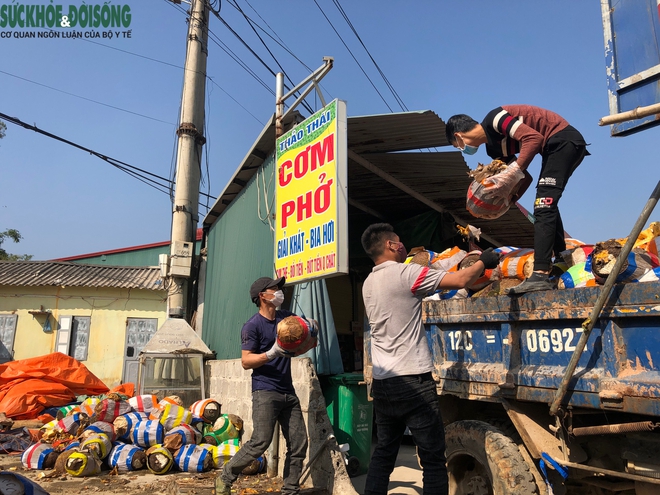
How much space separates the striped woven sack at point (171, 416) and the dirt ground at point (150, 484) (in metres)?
0.62

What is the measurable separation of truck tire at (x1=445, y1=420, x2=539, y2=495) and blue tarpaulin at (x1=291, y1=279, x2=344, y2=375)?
253 centimetres

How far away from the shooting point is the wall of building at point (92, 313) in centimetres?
1586

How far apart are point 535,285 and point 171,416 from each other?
5113 millimetres

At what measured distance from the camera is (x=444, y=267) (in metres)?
4.58

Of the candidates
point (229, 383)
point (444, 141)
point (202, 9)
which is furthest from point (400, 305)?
point (202, 9)

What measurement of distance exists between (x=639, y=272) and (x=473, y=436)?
4.77 feet

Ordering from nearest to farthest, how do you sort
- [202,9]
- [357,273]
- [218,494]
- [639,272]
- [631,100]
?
[639,272]
[631,100]
[218,494]
[357,273]
[202,9]

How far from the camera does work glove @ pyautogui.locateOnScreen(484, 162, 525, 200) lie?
350 centimetres

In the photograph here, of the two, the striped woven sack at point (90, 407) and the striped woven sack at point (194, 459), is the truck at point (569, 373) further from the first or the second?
the striped woven sack at point (90, 407)

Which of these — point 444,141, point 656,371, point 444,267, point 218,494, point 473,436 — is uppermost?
point 444,141

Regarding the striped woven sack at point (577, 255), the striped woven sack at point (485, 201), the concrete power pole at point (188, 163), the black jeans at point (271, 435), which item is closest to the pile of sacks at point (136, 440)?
the black jeans at point (271, 435)

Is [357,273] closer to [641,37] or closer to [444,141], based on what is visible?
[444,141]

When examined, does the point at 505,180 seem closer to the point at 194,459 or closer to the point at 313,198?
the point at 313,198

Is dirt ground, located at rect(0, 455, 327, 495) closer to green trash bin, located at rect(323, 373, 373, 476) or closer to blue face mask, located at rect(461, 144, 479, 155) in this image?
green trash bin, located at rect(323, 373, 373, 476)
